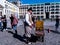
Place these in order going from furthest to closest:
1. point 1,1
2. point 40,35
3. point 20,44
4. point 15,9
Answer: point 15,9 → point 1,1 → point 40,35 → point 20,44

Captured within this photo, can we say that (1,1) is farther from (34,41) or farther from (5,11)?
(34,41)

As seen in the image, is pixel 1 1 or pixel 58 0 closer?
pixel 58 0

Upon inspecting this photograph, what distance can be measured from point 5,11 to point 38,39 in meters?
90.4

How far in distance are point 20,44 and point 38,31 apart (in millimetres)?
1523

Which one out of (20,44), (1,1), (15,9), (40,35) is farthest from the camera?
(15,9)

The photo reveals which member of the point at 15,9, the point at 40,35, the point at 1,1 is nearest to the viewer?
the point at 40,35

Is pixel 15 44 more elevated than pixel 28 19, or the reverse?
pixel 28 19

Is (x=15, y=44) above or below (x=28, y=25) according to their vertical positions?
below

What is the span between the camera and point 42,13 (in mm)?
131500

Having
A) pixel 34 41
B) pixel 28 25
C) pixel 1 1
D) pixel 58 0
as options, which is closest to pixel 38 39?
pixel 34 41

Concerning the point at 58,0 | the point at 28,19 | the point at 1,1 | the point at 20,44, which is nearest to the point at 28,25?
the point at 28,19

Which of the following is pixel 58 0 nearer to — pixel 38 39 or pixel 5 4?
pixel 38 39

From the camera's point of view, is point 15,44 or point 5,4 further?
point 5,4

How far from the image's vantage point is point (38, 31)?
12.6 meters
